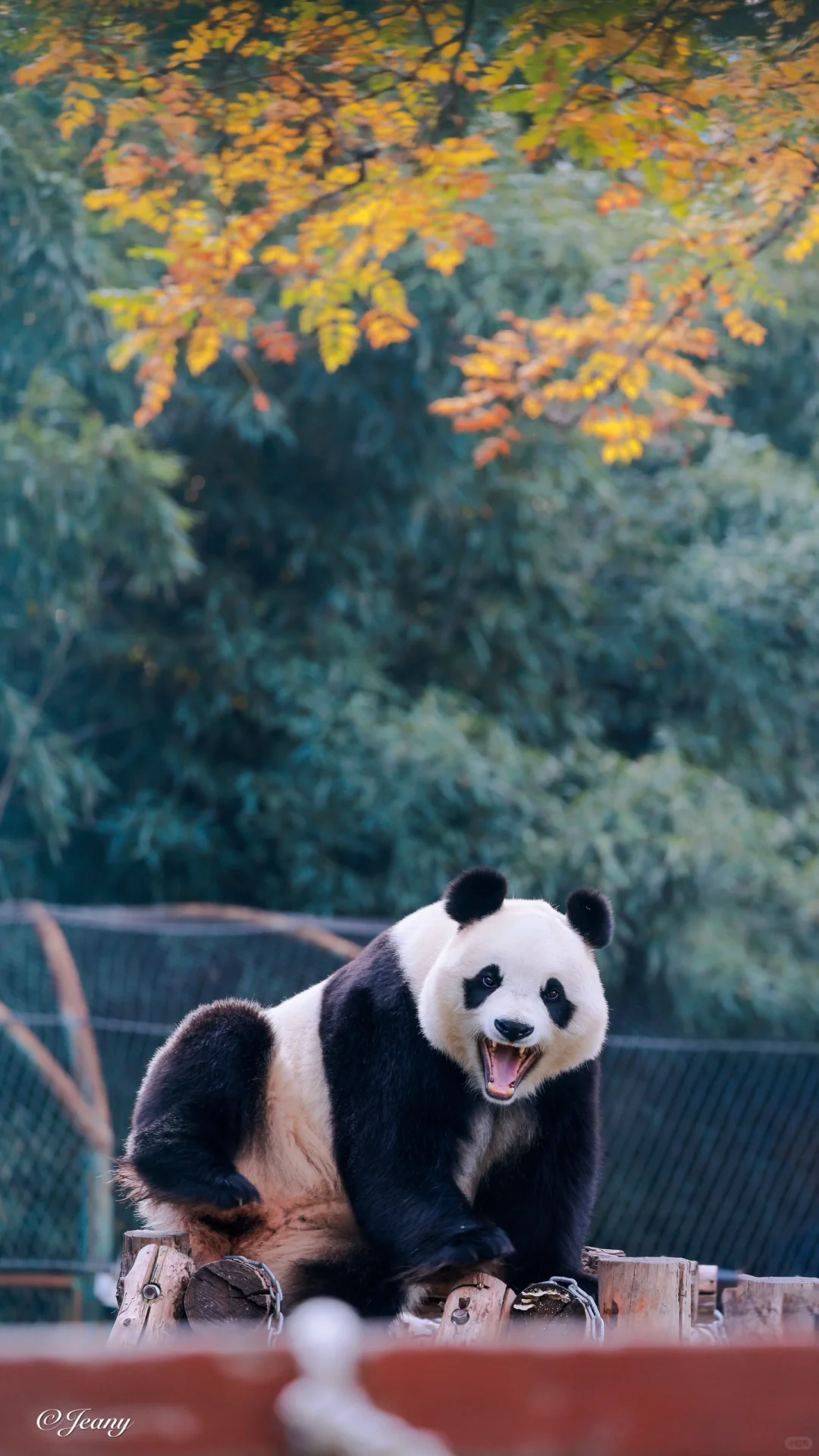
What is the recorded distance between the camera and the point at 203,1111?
8.44 ft

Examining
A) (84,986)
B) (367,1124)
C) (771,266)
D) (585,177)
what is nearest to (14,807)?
(84,986)

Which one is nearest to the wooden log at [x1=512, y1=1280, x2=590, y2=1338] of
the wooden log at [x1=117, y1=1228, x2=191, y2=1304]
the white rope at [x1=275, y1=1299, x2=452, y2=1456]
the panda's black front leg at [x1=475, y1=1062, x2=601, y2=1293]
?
the panda's black front leg at [x1=475, y1=1062, x2=601, y2=1293]

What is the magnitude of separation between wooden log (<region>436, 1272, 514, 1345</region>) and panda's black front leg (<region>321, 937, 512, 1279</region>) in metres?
0.10

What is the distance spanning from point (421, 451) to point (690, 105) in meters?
4.94

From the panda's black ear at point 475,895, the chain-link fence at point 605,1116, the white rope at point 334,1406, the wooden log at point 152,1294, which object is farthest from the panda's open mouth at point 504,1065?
the chain-link fence at point 605,1116

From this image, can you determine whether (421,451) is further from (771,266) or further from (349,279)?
(349,279)

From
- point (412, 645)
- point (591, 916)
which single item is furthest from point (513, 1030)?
point (412, 645)

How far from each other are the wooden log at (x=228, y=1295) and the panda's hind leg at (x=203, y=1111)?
23 cm

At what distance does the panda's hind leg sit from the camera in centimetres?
248

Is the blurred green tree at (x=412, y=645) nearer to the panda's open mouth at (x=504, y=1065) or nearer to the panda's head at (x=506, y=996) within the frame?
the panda's head at (x=506, y=996)

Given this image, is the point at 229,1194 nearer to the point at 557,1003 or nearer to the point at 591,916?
the point at 557,1003

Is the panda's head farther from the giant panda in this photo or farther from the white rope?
the white rope

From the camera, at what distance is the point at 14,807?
308 inches

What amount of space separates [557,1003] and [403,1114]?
33 centimetres
